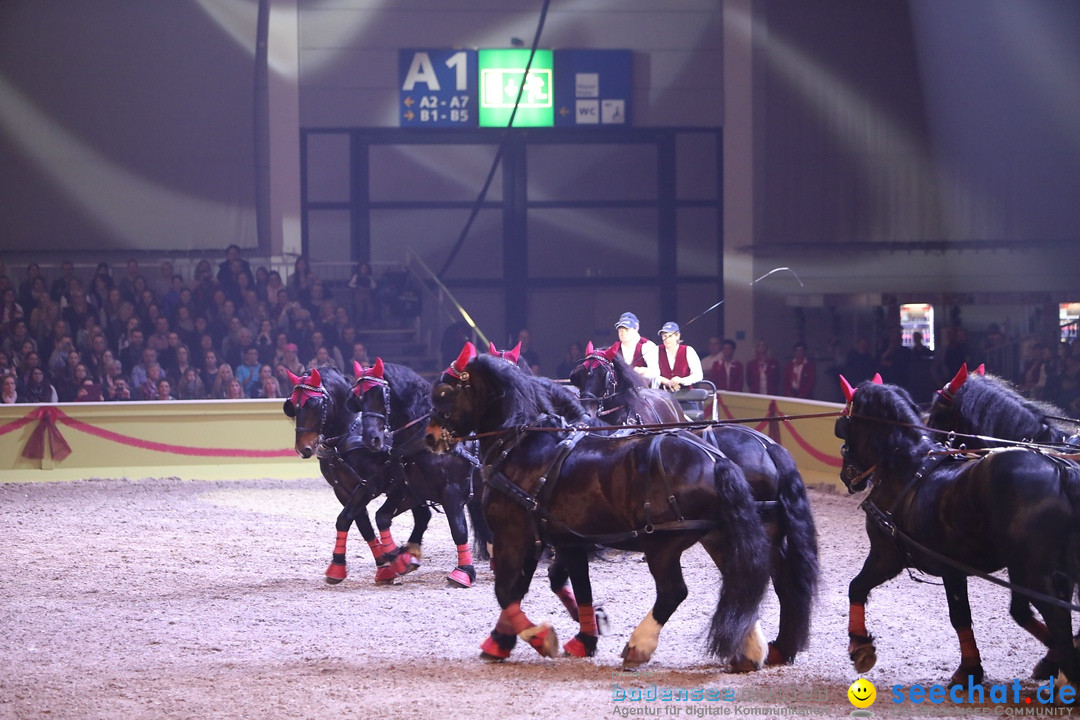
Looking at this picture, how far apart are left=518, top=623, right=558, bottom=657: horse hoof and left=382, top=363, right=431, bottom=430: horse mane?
8.99ft

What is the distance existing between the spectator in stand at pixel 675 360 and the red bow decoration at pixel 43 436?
7387 millimetres

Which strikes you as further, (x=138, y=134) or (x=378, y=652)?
(x=138, y=134)

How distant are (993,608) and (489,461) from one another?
3.51 m

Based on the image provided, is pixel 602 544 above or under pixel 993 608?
above

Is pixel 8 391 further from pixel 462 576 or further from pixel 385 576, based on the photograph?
pixel 462 576

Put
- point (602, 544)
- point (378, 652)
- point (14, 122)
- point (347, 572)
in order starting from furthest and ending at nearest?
point (14, 122) < point (347, 572) < point (378, 652) < point (602, 544)

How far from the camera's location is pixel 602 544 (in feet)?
19.1

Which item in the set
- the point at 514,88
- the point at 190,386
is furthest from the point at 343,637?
the point at 514,88

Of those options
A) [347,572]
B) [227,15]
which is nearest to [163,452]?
[347,572]

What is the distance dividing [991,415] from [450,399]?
288 cm

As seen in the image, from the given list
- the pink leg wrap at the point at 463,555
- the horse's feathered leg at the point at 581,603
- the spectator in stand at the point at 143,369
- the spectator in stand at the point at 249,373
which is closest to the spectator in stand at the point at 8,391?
the spectator in stand at the point at 143,369

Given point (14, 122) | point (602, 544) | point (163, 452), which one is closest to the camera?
point (602, 544)

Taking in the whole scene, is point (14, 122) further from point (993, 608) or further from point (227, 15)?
point (993, 608)

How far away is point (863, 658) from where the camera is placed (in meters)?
5.45
